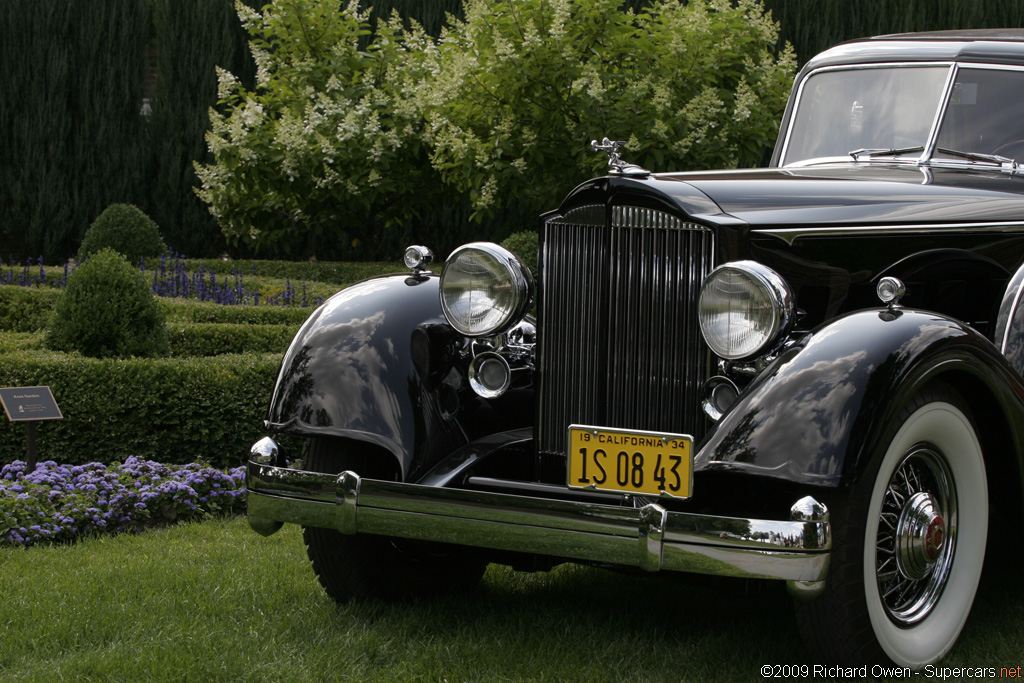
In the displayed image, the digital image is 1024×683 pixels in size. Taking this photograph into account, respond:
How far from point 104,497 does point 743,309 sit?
9.62 feet

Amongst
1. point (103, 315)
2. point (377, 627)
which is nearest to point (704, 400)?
point (377, 627)

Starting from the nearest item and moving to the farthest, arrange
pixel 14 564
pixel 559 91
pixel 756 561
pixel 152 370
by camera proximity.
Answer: pixel 756 561
pixel 14 564
pixel 152 370
pixel 559 91

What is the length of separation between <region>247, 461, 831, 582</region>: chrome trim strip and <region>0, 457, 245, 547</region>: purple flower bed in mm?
1538

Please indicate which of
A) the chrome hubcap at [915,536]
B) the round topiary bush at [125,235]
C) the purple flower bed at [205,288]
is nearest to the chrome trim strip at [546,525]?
the chrome hubcap at [915,536]

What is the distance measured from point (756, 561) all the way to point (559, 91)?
6.56 metres

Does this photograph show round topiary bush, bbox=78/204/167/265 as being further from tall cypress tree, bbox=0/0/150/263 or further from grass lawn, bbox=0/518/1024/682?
grass lawn, bbox=0/518/1024/682

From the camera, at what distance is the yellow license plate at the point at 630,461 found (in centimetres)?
258

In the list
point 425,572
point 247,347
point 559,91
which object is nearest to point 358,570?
point 425,572

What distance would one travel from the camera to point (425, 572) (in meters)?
3.50

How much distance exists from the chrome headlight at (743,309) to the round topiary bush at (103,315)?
380 centimetres

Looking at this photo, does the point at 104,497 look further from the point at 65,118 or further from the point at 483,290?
the point at 65,118

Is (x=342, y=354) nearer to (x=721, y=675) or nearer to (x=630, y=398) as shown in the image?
(x=630, y=398)

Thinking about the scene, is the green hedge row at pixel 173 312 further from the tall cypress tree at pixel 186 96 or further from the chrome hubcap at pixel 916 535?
the tall cypress tree at pixel 186 96

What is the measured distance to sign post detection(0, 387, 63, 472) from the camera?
14.7ft
